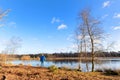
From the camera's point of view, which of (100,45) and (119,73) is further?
(100,45)

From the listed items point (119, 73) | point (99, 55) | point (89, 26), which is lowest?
point (119, 73)

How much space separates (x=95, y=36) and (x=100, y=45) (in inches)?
39.7

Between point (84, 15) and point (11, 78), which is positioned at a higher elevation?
point (84, 15)

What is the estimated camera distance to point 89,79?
8.90 meters

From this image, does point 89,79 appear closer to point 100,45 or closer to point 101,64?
point 100,45

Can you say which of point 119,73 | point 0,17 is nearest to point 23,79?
point 0,17

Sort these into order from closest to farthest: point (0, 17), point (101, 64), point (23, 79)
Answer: point (23, 79)
point (0, 17)
point (101, 64)

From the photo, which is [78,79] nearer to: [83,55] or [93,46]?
[93,46]

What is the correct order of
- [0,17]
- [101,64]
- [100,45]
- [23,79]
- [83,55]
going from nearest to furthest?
[23,79] < [0,17] < [100,45] < [101,64] < [83,55]

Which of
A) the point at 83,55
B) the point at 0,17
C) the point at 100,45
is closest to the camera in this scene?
the point at 0,17

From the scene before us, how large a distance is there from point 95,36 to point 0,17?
977 cm

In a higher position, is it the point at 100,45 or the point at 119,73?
the point at 100,45

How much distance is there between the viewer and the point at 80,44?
72.5 feet

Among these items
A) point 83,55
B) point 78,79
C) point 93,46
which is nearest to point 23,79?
point 78,79
